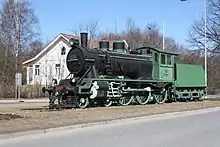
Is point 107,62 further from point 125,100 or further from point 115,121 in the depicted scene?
point 115,121

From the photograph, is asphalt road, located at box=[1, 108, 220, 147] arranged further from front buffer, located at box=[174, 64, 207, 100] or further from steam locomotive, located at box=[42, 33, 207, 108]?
front buffer, located at box=[174, 64, 207, 100]

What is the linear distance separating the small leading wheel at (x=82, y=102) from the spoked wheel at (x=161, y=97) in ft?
26.9

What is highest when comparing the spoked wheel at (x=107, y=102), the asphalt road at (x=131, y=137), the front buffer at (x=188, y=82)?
the front buffer at (x=188, y=82)

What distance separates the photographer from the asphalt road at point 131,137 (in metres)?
11.8

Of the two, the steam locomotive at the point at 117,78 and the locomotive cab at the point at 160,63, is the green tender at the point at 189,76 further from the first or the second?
the locomotive cab at the point at 160,63

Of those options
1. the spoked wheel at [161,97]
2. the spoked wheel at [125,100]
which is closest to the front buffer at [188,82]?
the spoked wheel at [161,97]

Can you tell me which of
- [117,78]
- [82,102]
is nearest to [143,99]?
[117,78]

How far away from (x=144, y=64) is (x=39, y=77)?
1498 inches

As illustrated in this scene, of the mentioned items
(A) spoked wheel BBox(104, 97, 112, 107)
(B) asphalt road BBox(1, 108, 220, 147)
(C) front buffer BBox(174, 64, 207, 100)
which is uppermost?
(C) front buffer BBox(174, 64, 207, 100)

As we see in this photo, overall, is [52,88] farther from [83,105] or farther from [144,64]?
[144,64]

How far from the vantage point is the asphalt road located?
38.5 feet

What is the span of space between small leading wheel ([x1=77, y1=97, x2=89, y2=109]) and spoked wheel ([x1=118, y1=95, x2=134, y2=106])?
340cm

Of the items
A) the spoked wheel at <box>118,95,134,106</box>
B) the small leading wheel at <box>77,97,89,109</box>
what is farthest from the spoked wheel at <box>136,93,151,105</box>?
the small leading wheel at <box>77,97,89,109</box>

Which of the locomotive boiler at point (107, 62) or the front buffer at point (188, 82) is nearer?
the locomotive boiler at point (107, 62)
